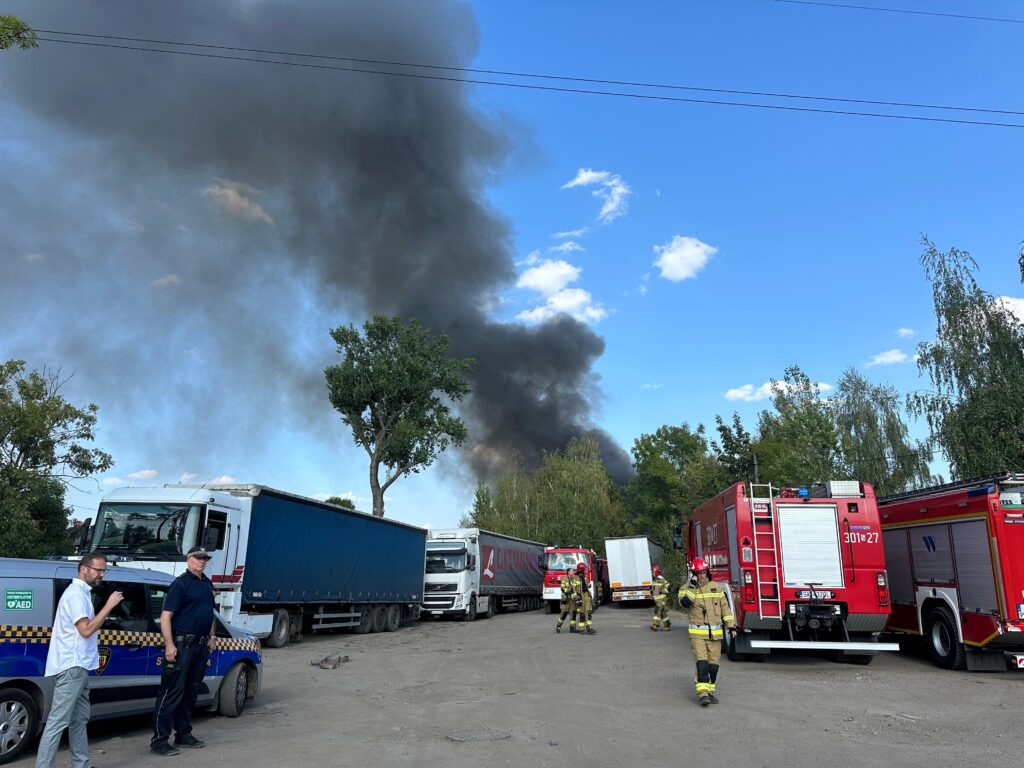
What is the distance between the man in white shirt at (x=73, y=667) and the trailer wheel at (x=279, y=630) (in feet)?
35.0

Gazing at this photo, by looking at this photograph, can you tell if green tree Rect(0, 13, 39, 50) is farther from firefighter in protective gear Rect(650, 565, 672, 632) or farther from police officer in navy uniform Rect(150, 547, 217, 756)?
firefighter in protective gear Rect(650, 565, 672, 632)

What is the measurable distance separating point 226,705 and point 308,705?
4.03 feet

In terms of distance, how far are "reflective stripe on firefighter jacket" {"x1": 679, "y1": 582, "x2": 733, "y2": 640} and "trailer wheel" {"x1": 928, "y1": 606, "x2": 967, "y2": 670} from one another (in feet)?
18.0

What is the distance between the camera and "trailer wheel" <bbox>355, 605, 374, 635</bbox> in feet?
66.3

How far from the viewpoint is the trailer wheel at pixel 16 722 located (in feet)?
18.8

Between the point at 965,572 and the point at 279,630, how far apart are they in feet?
45.1

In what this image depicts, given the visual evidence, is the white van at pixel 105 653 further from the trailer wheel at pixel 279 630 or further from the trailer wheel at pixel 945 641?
the trailer wheel at pixel 945 641

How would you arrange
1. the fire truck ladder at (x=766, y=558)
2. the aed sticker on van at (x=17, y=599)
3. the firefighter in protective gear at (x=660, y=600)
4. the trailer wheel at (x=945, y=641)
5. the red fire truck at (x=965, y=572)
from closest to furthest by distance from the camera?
the aed sticker on van at (x=17, y=599) < the red fire truck at (x=965, y=572) < the trailer wheel at (x=945, y=641) < the fire truck ladder at (x=766, y=558) < the firefighter in protective gear at (x=660, y=600)

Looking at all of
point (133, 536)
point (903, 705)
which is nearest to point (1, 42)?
point (133, 536)

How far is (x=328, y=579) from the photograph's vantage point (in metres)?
17.6

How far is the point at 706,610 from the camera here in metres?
8.72

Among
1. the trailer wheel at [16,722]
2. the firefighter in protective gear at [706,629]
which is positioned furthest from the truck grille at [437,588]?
the trailer wheel at [16,722]

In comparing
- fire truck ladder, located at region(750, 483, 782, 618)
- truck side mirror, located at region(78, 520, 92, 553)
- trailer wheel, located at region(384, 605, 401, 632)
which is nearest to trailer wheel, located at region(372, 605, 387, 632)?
trailer wheel, located at region(384, 605, 401, 632)

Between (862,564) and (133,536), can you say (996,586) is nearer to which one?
(862,564)
